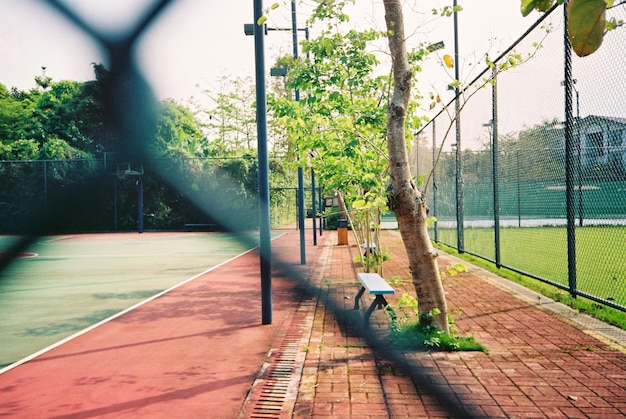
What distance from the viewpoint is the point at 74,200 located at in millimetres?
802

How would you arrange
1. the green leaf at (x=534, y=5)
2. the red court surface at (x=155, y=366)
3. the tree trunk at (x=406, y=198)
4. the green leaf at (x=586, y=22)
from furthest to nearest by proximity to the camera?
the tree trunk at (x=406, y=198), the red court surface at (x=155, y=366), the green leaf at (x=534, y=5), the green leaf at (x=586, y=22)

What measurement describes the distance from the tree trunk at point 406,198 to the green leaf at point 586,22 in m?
3.98

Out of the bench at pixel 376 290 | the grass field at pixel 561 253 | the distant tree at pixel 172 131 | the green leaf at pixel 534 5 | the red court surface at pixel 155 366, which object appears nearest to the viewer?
the green leaf at pixel 534 5

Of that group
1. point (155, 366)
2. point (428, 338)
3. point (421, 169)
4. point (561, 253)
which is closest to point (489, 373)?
point (428, 338)

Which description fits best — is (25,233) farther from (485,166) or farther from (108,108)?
(485,166)

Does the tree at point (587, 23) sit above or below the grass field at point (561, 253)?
above

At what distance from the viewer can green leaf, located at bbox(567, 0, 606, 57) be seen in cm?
45

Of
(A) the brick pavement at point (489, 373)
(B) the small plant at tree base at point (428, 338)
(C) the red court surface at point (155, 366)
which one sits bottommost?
(C) the red court surface at point (155, 366)

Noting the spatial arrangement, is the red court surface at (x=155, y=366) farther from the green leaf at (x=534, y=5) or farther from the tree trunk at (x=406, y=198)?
the green leaf at (x=534, y=5)

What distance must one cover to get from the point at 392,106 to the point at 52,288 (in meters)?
7.37

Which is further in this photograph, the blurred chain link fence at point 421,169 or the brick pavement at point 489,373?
the brick pavement at point 489,373

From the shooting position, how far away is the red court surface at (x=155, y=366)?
12.4ft

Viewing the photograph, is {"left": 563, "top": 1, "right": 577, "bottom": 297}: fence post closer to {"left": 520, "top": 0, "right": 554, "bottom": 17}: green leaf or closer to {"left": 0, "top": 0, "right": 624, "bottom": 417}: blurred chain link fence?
{"left": 0, "top": 0, "right": 624, "bottom": 417}: blurred chain link fence

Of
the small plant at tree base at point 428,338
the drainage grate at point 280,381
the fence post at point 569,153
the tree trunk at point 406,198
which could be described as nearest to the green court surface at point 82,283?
the drainage grate at point 280,381
